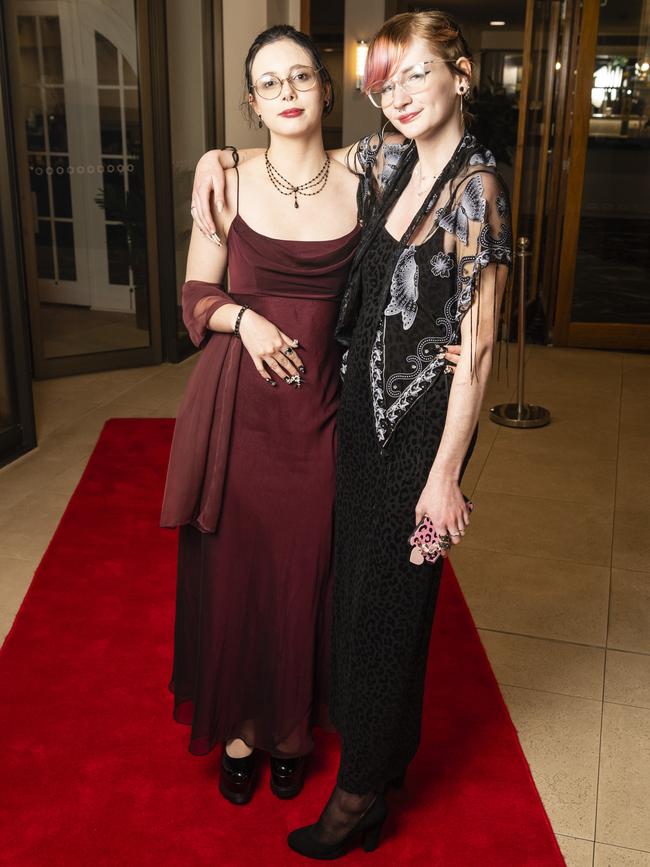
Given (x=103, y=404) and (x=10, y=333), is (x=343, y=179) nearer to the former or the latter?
(x=10, y=333)

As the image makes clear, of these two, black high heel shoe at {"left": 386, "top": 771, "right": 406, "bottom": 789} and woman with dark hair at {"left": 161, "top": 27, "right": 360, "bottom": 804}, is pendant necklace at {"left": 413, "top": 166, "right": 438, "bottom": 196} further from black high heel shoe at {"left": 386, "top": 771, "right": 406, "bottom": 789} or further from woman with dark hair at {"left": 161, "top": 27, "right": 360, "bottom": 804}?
black high heel shoe at {"left": 386, "top": 771, "right": 406, "bottom": 789}

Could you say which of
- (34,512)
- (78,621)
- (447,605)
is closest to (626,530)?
(447,605)

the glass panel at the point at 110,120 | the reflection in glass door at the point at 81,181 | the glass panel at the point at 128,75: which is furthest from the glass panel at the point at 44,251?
the glass panel at the point at 128,75

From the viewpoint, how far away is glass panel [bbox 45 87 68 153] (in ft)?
18.1

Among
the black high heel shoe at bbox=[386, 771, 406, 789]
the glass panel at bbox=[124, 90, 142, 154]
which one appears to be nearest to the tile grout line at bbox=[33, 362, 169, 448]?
the glass panel at bbox=[124, 90, 142, 154]

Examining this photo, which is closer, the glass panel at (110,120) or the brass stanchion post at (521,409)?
the brass stanchion post at (521,409)

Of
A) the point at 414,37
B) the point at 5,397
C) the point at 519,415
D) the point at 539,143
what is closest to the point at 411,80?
the point at 414,37

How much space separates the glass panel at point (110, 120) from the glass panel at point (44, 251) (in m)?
0.59

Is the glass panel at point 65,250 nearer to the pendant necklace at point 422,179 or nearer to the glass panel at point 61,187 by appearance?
the glass panel at point 61,187

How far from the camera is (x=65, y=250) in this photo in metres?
5.89

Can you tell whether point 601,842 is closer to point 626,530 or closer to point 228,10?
point 626,530

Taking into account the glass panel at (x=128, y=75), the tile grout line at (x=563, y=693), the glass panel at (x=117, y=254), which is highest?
the glass panel at (x=128, y=75)

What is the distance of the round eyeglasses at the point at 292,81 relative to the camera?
1.86 m

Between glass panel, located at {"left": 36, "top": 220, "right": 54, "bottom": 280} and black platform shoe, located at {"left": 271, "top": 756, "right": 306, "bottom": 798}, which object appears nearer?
black platform shoe, located at {"left": 271, "top": 756, "right": 306, "bottom": 798}
